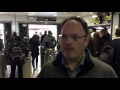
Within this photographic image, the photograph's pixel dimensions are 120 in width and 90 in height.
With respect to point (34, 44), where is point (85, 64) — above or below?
above

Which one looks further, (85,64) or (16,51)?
(16,51)

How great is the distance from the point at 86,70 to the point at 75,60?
85 mm

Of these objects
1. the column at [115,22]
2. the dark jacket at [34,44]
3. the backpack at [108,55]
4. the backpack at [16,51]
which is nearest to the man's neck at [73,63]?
the backpack at [108,55]

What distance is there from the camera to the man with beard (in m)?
1.12

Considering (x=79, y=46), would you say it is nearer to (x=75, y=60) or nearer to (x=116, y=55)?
(x=75, y=60)

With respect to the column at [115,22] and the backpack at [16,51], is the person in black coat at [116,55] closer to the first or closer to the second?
the backpack at [16,51]

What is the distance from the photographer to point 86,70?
115 cm

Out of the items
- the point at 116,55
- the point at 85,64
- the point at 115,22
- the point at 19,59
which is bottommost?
the point at 19,59

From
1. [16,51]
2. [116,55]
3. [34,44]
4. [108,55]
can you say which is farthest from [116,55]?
[34,44]

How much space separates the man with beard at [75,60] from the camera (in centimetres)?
112

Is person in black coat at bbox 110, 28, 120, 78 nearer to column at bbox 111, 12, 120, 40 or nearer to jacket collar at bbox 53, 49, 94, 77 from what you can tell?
jacket collar at bbox 53, 49, 94, 77
